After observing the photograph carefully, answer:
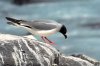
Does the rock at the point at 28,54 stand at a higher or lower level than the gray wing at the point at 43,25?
lower

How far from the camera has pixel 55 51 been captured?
31.7ft

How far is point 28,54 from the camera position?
30.5 ft

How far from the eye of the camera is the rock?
921 cm

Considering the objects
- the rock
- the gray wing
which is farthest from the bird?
the rock

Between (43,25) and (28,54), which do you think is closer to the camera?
(28,54)

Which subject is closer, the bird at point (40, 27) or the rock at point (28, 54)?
the rock at point (28, 54)

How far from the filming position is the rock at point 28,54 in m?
9.21

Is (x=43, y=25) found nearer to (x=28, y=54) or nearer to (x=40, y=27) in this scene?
(x=40, y=27)

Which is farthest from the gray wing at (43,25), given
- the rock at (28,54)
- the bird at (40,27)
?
the rock at (28,54)

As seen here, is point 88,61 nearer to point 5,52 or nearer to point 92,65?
point 92,65

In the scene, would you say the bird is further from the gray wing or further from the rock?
the rock

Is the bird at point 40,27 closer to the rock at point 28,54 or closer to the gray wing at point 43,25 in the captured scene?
the gray wing at point 43,25

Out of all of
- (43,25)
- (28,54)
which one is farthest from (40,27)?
(28,54)

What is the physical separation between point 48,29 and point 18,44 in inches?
33.2
